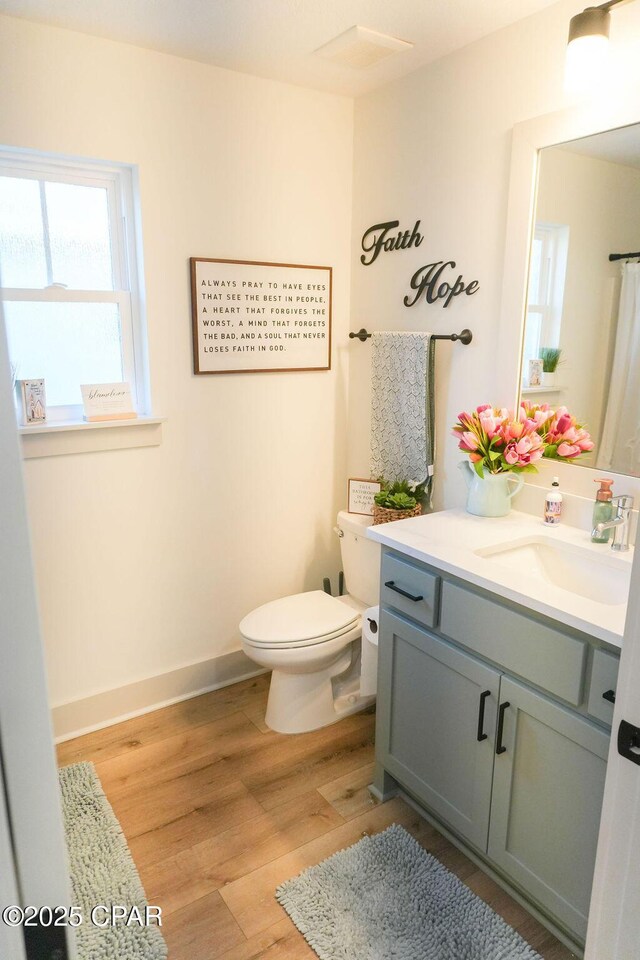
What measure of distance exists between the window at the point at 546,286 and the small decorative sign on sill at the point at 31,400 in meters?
1.63

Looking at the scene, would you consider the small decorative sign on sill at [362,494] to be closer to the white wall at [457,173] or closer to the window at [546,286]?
the white wall at [457,173]

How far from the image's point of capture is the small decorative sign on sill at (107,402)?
2288 mm

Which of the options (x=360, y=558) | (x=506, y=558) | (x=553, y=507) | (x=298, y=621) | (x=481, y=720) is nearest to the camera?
(x=481, y=720)

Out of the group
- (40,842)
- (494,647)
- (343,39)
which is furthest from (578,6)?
(40,842)

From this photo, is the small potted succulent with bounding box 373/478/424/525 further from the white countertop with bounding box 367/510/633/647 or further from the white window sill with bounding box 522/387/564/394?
the white window sill with bounding box 522/387/564/394

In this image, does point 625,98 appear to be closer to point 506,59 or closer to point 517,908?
point 506,59

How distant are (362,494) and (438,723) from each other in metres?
1.01

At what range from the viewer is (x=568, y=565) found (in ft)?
6.09

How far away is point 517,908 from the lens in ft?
5.62

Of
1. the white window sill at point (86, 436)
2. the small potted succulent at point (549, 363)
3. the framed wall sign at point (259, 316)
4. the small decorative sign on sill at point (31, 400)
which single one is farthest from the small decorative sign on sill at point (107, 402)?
the small potted succulent at point (549, 363)

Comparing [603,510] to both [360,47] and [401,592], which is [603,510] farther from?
[360,47]

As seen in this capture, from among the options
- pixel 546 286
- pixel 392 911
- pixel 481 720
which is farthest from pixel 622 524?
pixel 392 911

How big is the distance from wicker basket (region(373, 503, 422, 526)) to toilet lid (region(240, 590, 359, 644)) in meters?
0.38

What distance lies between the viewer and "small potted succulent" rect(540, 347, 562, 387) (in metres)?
2.00
